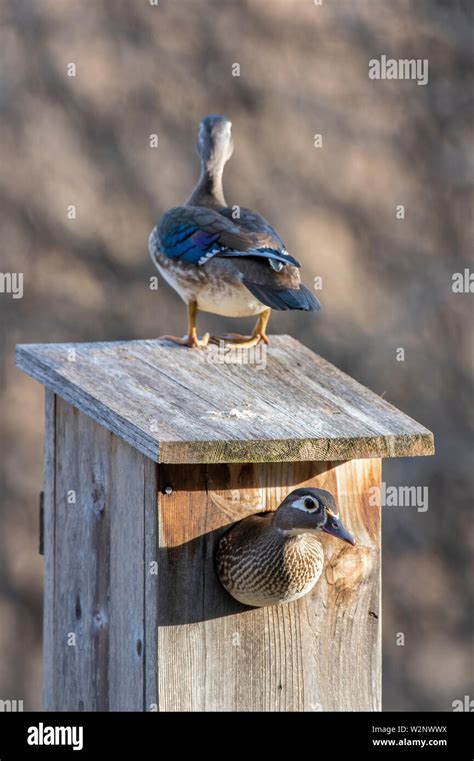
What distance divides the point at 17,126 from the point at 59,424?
3.57 m

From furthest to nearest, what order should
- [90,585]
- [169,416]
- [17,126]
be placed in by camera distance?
1. [17,126]
2. [90,585]
3. [169,416]

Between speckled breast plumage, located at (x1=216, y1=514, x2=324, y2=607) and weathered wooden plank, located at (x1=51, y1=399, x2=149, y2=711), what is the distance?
227mm

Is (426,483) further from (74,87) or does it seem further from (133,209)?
(74,87)

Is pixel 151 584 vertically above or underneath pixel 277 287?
underneath

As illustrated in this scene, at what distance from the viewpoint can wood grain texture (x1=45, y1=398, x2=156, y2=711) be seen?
3837 millimetres

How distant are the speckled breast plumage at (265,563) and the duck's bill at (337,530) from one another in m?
0.17

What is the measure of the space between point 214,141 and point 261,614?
4.89 ft

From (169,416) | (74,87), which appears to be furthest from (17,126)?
(169,416)

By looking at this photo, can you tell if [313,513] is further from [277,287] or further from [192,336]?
[192,336]

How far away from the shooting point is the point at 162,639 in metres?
3.72

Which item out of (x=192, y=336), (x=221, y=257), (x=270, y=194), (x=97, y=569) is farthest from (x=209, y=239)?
(x=270, y=194)

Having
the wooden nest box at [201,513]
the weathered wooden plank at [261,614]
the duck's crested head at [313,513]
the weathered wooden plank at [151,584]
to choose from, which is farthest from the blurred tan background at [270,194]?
the duck's crested head at [313,513]

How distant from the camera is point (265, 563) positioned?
11.9ft
